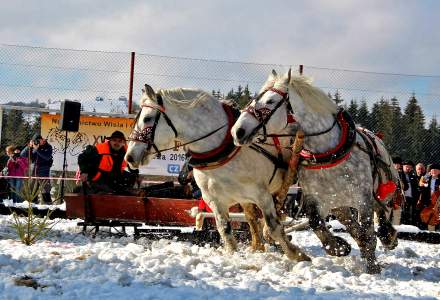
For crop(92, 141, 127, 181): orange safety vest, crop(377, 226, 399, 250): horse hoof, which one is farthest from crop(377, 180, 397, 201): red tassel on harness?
crop(92, 141, 127, 181): orange safety vest

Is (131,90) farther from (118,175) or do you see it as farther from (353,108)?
(353,108)

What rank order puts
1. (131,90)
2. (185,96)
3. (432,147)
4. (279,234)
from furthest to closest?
(432,147) < (131,90) < (185,96) < (279,234)

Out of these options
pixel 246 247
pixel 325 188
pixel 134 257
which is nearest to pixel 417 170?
pixel 246 247

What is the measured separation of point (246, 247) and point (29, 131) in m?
7.63

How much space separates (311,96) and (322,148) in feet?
1.74

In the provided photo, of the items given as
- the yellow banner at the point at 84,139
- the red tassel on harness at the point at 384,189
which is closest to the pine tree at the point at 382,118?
the yellow banner at the point at 84,139

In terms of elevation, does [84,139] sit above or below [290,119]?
below

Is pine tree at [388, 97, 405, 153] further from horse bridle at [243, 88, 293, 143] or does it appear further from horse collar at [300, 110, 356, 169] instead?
horse bridle at [243, 88, 293, 143]

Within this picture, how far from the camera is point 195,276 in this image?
4832 mm

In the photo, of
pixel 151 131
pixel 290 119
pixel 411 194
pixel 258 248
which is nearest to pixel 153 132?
pixel 151 131

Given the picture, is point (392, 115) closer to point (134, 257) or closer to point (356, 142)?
point (356, 142)

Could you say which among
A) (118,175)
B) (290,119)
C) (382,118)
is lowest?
(118,175)

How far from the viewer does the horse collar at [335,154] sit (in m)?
5.61

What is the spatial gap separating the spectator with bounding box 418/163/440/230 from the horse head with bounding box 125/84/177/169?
20.7ft
